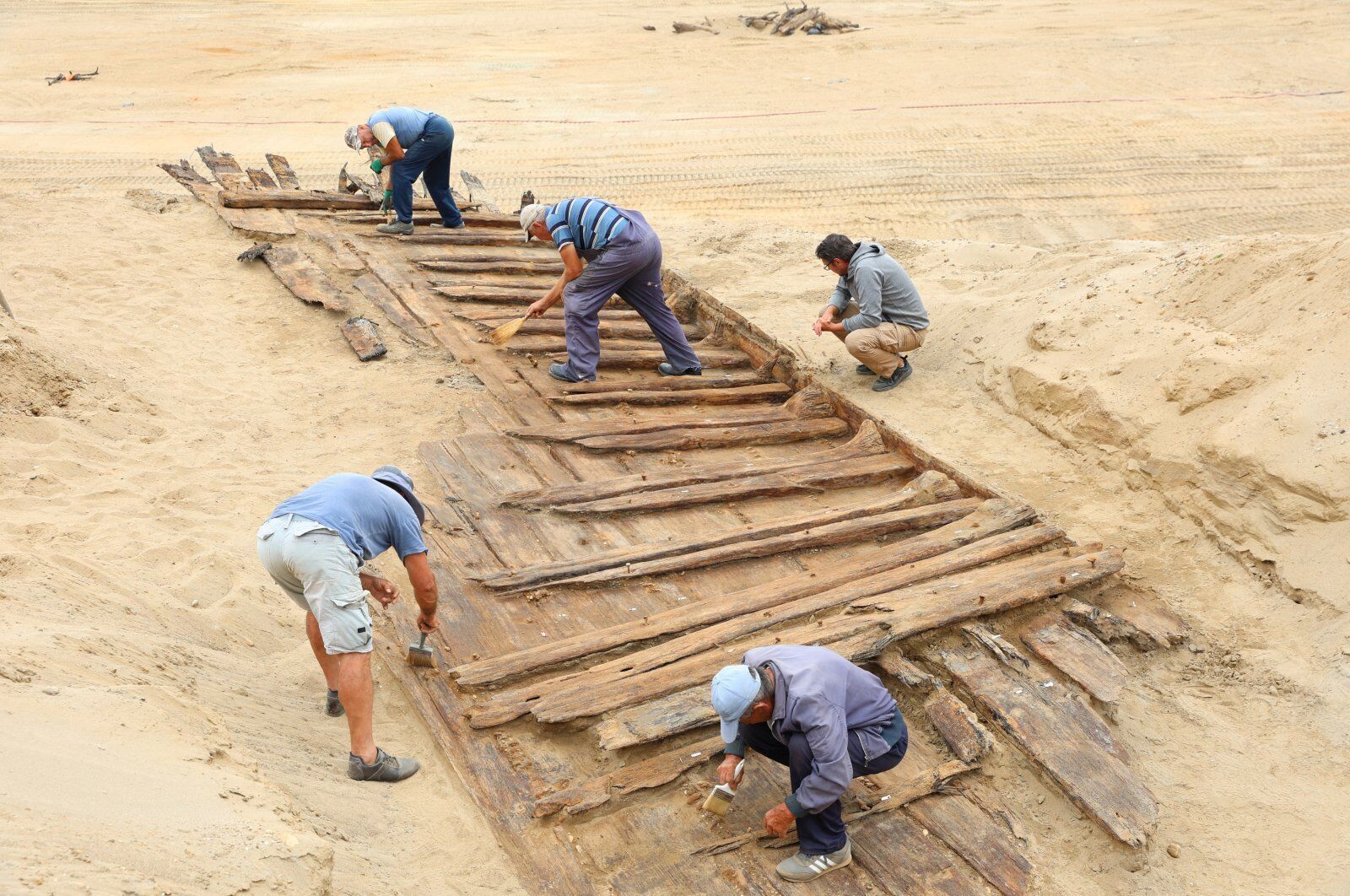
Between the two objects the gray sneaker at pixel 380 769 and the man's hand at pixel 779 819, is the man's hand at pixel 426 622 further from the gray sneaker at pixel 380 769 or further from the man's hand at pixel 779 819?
the man's hand at pixel 779 819

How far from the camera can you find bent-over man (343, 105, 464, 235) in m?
9.27

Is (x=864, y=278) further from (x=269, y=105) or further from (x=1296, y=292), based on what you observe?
(x=269, y=105)

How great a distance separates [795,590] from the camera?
207 inches

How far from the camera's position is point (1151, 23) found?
800 inches

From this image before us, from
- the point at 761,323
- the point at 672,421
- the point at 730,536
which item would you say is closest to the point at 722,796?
the point at 730,536

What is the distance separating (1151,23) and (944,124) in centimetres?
769

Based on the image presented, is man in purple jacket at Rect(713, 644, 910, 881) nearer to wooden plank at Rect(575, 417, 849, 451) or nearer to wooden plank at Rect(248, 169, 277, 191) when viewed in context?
wooden plank at Rect(575, 417, 849, 451)

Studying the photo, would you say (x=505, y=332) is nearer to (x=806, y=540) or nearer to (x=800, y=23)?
(x=806, y=540)

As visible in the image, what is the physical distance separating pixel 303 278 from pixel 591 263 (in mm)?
2842

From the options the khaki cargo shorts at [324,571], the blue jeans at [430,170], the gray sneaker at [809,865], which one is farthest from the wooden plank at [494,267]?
the gray sneaker at [809,865]

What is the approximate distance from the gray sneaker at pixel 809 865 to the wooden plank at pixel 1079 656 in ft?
5.16

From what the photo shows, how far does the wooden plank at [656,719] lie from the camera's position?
14.1ft

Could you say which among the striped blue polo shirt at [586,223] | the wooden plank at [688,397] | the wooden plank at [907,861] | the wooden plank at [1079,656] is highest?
the striped blue polo shirt at [586,223]

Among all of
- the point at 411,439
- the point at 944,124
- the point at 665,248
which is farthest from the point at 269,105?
the point at 411,439
